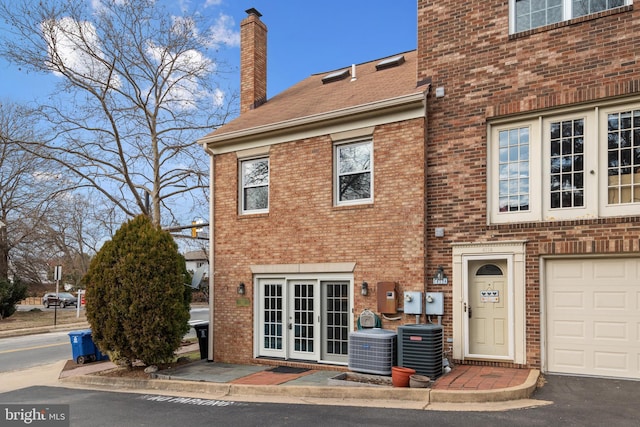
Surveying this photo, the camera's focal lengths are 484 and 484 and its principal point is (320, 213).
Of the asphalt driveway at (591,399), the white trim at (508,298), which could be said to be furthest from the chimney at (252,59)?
the asphalt driveway at (591,399)

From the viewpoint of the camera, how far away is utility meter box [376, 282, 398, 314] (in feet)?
32.8

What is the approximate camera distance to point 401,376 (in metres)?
8.23

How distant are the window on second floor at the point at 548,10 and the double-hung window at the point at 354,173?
3.86 metres

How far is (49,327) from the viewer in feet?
81.6

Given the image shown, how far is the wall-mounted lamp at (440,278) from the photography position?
972 cm

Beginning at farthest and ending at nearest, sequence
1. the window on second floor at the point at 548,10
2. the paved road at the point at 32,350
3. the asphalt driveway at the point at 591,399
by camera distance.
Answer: the paved road at the point at 32,350
the window on second floor at the point at 548,10
the asphalt driveway at the point at 591,399

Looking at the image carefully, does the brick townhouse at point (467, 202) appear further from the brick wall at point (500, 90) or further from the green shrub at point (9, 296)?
the green shrub at point (9, 296)

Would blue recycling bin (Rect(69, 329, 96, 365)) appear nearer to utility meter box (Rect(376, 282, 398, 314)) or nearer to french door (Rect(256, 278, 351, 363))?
french door (Rect(256, 278, 351, 363))

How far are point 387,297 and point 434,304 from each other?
0.98 m

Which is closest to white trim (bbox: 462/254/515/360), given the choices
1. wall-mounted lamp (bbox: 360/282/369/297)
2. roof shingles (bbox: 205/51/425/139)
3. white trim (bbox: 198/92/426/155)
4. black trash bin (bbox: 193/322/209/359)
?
wall-mounted lamp (bbox: 360/282/369/297)

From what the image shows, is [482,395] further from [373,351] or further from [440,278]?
[440,278]

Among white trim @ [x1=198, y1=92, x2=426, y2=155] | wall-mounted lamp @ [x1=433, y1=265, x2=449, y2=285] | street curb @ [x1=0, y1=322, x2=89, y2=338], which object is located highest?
white trim @ [x1=198, y1=92, x2=426, y2=155]

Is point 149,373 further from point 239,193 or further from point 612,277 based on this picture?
point 612,277

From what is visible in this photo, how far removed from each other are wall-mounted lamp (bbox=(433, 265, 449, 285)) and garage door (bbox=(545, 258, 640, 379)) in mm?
1841
